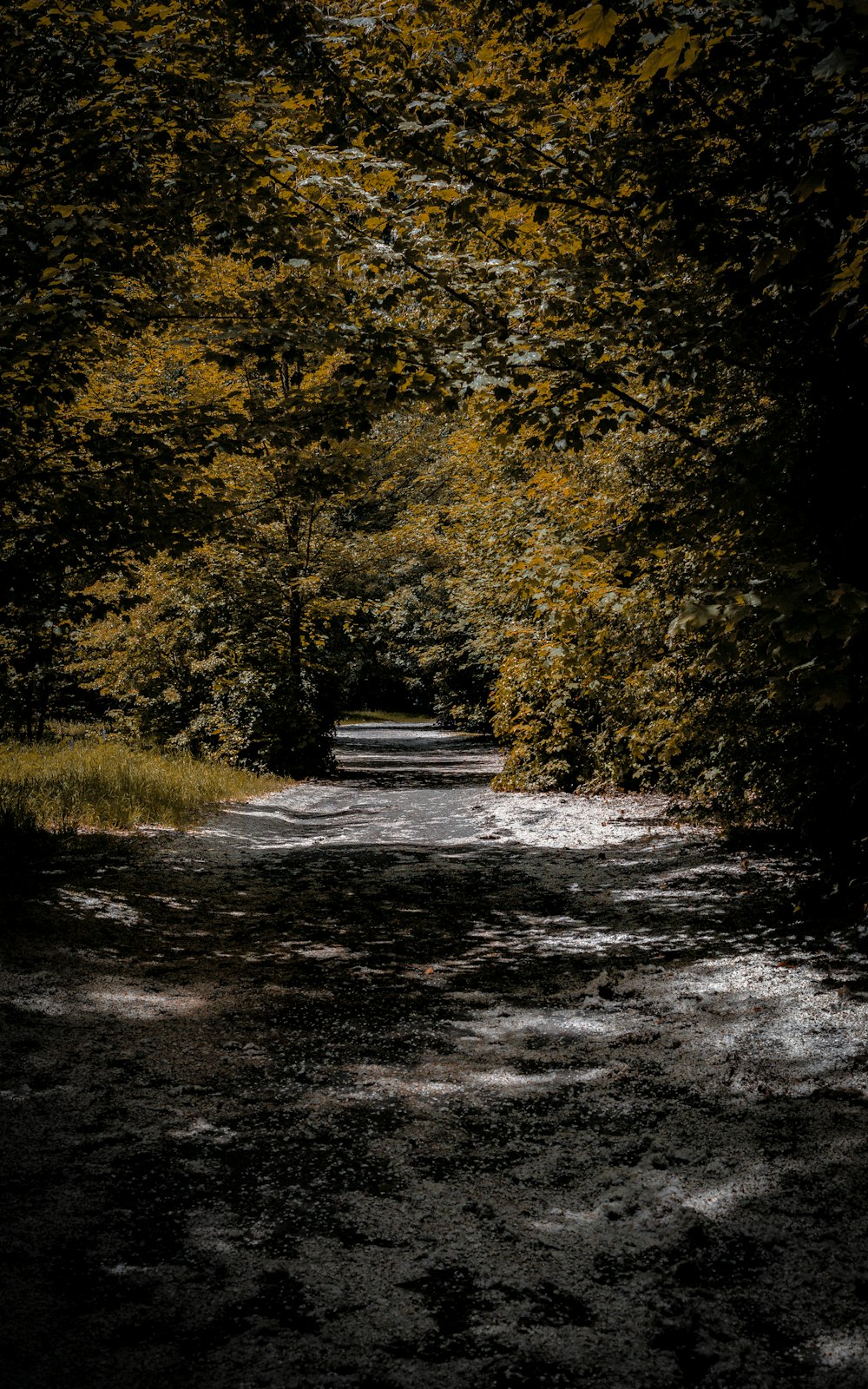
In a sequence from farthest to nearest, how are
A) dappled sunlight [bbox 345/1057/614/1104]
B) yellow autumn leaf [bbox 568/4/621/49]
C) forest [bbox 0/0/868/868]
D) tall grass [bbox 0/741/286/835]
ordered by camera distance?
1. tall grass [bbox 0/741/286/835]
2. forest [bbox 0/0/868/868]
3. dappled sunlight [bbox 345/1057/614/1104]
4. yellow autumn leaf [bbox 568/4/621/49]

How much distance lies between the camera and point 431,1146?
3195mm

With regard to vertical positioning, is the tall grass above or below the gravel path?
above

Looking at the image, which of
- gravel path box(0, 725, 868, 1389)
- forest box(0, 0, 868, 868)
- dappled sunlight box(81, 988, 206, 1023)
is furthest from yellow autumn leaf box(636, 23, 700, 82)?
dappled sunlight box(81, 988, 206, 1023)

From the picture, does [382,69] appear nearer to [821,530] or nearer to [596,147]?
[596,147]

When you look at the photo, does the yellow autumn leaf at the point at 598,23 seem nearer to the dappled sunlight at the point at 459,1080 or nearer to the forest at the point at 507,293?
the forest at the point at 507,293

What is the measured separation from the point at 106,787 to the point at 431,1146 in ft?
27.2

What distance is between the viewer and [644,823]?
1023 cm

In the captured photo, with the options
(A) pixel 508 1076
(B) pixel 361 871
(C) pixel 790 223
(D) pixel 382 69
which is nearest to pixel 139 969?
(A) pixel 508 1076

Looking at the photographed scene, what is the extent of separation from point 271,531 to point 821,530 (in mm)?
11794

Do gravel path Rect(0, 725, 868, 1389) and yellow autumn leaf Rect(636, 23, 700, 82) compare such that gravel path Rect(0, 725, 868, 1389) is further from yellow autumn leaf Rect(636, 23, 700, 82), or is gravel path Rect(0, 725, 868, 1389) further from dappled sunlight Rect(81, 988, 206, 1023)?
yellow autumn leaf Rect(636, 23, 700, 82)

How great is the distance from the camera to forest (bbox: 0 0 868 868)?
15.9ft

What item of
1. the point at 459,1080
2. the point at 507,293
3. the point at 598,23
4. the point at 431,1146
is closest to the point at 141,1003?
the point at 459,1080

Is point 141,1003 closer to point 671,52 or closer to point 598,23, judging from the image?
point 598,23

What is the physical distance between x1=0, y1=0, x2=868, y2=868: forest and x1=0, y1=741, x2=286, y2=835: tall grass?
212 cm
